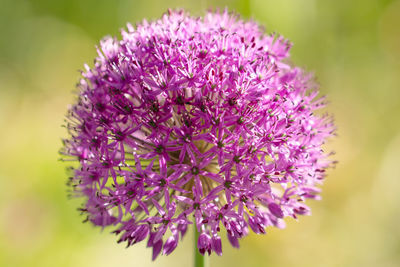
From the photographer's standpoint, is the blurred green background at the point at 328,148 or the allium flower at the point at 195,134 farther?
the blurred green background at the point at 328,148

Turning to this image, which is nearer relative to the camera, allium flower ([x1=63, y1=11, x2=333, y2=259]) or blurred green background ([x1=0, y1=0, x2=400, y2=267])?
allium flower ([x1=63, y1=11, x2=333, y2=259])

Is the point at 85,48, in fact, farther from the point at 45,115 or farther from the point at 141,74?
the point at 141,74

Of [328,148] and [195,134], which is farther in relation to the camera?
[328,148]

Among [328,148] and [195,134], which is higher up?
[328,148]

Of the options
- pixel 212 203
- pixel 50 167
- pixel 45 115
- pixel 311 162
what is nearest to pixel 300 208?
pixel 311 162
